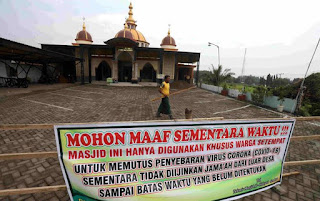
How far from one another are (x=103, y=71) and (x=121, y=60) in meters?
3.81

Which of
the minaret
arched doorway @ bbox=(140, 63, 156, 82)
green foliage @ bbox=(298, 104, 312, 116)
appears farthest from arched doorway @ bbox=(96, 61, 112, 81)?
green foliage @ bbox=(298, 104, 312, 116)

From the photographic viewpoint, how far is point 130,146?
1769 millimetres

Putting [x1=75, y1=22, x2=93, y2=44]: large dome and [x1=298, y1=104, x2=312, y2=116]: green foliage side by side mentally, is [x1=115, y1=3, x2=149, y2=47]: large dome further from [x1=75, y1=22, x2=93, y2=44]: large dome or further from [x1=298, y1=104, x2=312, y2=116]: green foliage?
[x1=298, y1=104, x2=312, y2=116]: green foliage

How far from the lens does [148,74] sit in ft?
88.3

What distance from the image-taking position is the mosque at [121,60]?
2217 cm

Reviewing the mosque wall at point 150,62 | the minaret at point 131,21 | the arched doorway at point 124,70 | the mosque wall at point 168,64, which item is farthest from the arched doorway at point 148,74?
the minaret at point 131,21

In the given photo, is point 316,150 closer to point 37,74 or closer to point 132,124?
point 132,124

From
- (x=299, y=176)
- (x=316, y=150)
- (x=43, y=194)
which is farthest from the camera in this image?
(x=316, y=150)

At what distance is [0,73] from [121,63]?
14826 mm

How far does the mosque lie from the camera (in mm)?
22172

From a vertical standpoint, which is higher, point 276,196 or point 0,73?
point 0,73

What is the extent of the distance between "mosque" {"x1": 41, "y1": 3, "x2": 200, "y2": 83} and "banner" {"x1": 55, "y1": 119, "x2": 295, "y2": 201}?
2136 cm

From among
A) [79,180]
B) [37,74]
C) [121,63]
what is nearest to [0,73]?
[37,74]

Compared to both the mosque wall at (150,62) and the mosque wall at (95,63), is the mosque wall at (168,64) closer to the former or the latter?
the mosque wall at (150,62)
